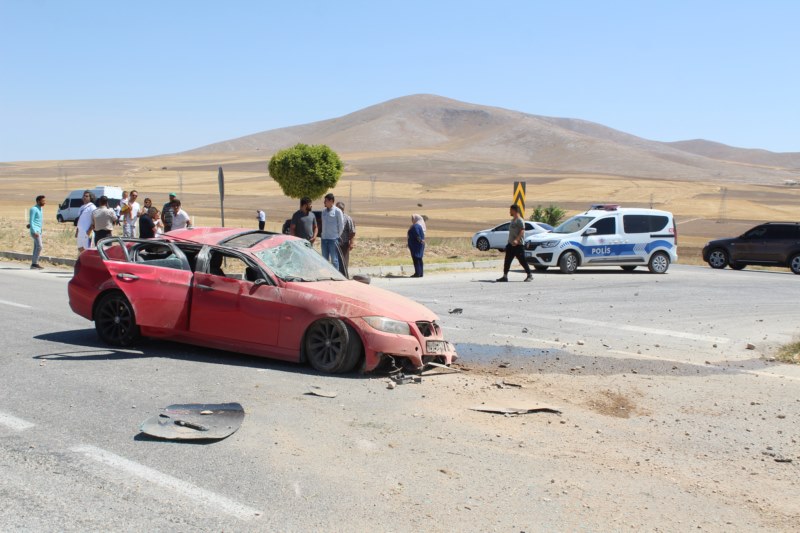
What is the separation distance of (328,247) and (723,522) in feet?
40.9

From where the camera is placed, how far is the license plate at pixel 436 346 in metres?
8.54

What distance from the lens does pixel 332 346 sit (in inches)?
328

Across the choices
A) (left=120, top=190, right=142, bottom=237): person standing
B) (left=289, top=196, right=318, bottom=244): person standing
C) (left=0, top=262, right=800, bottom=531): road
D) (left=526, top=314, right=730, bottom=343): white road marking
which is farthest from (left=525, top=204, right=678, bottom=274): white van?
(left=0, top=262, right=800, bottom=531): road

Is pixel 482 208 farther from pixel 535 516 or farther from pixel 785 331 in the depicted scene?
pixel 535 516

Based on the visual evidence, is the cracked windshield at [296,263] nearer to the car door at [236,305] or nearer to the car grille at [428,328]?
the car door at [236,305]

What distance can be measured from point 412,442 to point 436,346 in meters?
2.58

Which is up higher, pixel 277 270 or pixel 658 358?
pixel 277 270

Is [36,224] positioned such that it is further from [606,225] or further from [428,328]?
[606,225]

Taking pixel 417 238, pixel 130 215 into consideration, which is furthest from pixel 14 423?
pixel 417 238

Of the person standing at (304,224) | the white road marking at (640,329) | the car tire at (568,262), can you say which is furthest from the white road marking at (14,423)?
the car tire at (568,262)

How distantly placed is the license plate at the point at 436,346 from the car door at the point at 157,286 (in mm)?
2576

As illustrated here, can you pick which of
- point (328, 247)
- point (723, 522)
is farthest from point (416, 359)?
point (328, 247)

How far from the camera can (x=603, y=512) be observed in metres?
4.89

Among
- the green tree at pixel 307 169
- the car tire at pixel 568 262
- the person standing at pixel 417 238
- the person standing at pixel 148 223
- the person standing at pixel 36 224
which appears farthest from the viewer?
the green tree at pixel 307 169
